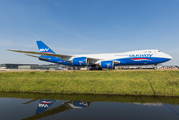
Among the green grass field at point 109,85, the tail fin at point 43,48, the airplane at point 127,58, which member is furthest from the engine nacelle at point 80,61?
the tail fin at point 43,48

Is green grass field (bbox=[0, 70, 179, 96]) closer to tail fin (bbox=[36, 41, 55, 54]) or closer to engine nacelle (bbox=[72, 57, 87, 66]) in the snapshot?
engine nacelle (bbox=[72, 57, 87, 66])

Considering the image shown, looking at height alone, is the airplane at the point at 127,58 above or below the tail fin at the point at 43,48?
below

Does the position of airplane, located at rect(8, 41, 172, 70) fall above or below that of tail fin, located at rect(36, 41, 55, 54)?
below

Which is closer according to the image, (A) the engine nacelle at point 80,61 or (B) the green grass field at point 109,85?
(B) the green grass field at point 109,85

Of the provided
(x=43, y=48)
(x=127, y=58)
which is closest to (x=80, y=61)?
(x=127, y=58)

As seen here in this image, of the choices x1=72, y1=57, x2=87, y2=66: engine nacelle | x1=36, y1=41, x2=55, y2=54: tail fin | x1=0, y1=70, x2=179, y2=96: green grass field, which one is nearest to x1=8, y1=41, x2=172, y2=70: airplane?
x1=72, y1=57, x2=87, y2=66: engine nacelle

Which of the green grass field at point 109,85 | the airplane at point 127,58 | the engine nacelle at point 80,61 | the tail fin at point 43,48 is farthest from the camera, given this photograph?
the tail fin at point 43,48

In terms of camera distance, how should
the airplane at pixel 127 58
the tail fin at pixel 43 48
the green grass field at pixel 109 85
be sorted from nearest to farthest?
the green grass field at pixel 109 85
the airplane at pixel 127 58
the tail fin at pixel 43 48

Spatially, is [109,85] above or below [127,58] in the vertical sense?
below

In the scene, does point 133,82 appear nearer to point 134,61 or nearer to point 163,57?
point 134,61

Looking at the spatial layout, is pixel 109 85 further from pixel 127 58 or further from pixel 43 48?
pixel 43 48

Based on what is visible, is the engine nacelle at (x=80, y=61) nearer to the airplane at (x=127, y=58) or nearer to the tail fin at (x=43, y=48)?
the airplane at (x=127, y=58)

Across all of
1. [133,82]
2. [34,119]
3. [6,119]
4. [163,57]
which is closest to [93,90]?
[133,82]

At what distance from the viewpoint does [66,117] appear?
8.24 m
